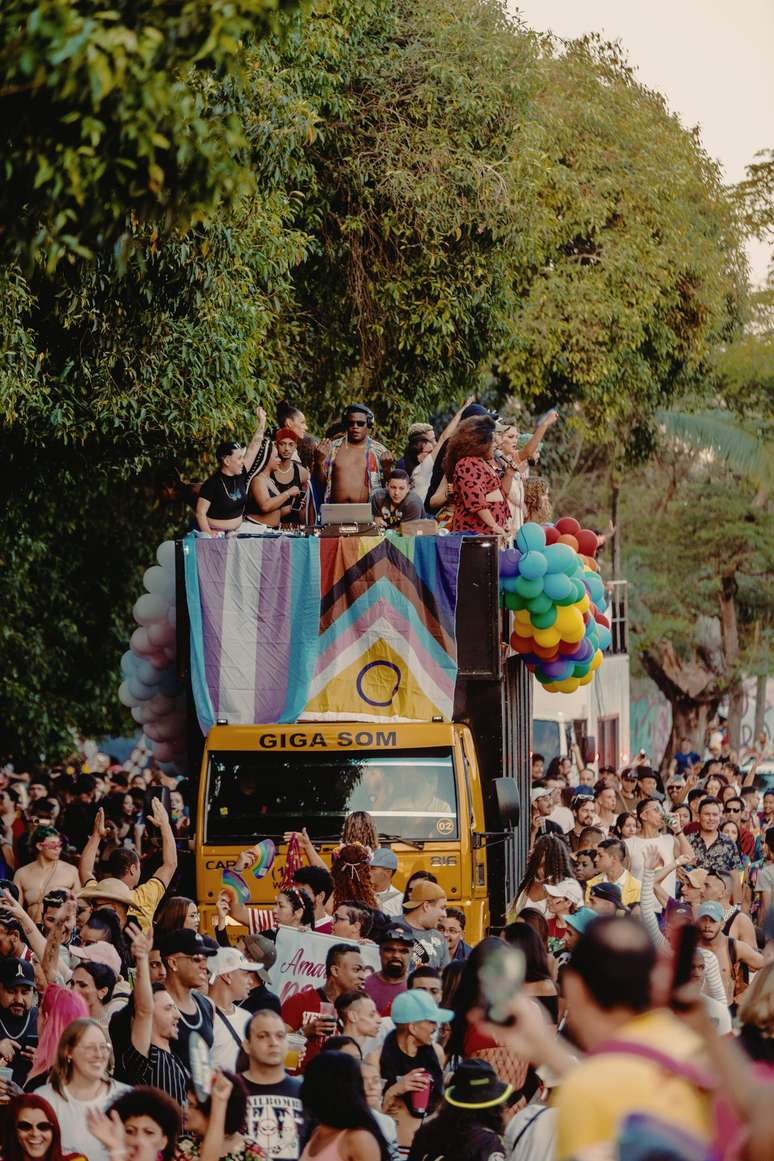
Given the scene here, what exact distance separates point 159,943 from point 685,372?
28.3m

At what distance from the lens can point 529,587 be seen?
583 inches

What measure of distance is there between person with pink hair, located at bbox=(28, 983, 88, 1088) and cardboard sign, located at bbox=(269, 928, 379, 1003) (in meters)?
1.63

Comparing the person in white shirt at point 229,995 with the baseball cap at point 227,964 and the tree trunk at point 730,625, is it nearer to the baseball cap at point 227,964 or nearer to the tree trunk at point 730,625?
the baseball cap at point 227,964

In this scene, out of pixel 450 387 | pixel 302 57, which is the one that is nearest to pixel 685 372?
pixel 450 387

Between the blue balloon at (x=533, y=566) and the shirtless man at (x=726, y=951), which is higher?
the blue balloon at (x=533, y=566)

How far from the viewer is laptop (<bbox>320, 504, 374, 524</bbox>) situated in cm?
1468

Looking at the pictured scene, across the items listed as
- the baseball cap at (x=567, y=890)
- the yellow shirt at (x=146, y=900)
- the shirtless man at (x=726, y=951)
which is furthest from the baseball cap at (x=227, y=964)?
the baseball cap at (x=567, y=890)

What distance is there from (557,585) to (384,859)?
11.6 ft

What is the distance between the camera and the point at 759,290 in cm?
3906

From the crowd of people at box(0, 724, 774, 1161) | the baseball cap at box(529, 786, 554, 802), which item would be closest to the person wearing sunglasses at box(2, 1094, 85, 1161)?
the crowd of people at box(0, 724, 774, 1161)

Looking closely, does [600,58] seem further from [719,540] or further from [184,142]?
[184,142]

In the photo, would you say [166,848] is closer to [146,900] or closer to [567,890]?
[146,900]

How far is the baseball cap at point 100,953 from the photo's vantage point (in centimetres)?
980

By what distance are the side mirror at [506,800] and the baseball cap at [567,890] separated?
80 centimetres
